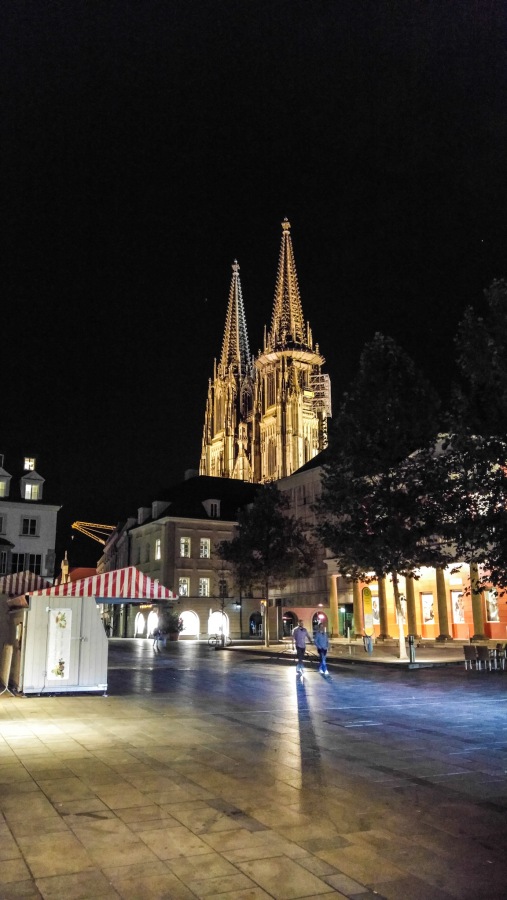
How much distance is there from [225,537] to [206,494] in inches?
228

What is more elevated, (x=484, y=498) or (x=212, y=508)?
(x=212, y=508)

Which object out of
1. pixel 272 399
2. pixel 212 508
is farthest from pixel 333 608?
pixel 272 399

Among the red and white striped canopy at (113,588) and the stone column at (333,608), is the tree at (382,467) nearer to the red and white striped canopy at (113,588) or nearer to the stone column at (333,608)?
the red and white striped canopy at (113,588)

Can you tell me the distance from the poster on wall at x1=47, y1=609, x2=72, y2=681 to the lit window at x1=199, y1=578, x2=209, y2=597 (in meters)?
45.4

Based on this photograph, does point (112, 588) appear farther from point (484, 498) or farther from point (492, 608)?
point (492, 608)

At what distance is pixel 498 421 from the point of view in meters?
21.3

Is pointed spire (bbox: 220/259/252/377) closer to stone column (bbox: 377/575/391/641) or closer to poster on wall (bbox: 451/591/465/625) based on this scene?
stone column (bbox: 377/575/391/641)

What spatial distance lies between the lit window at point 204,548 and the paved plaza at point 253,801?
158ft

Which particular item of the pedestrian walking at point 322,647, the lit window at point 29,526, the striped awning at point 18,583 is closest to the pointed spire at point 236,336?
the lit window at point 29,526

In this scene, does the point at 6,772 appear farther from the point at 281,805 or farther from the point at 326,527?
the point at 326,527

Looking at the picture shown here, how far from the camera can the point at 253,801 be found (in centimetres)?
733

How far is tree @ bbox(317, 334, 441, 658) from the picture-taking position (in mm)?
27891

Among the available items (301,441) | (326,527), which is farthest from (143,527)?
(301,441)

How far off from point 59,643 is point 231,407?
371ft
